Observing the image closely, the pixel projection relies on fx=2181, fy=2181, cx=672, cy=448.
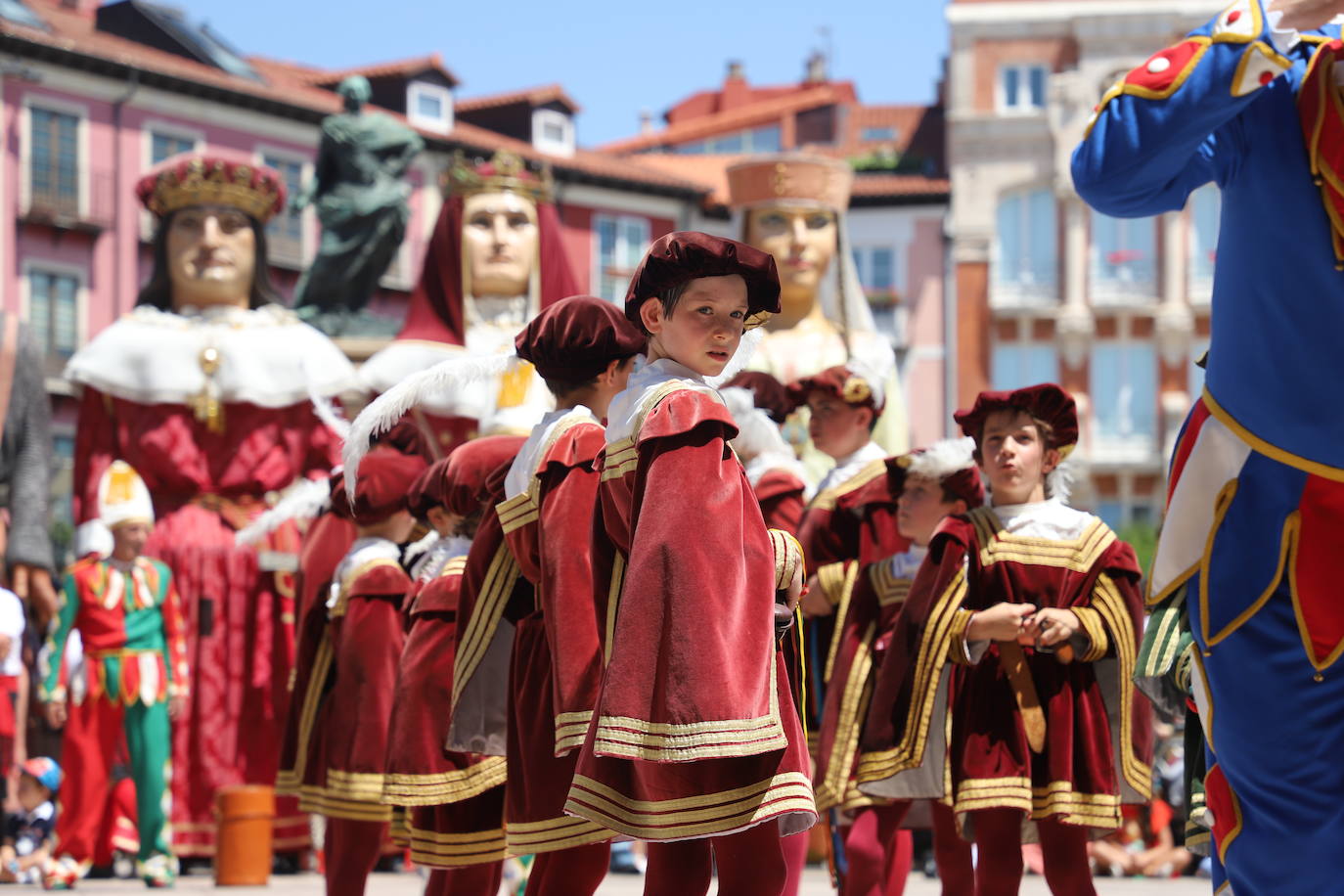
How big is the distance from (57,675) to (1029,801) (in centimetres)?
556

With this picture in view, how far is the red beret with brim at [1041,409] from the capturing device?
21.7ft

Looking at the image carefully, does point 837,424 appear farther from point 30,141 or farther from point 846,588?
point 30,141

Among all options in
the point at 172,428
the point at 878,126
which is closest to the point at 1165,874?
the point at 172,428

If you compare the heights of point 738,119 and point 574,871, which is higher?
point 738,119

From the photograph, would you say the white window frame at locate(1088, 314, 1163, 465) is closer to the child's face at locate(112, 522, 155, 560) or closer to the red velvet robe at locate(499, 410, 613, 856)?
the child's face at locate(112, 522, 155, 560)

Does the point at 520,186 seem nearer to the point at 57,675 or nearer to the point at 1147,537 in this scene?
the point at 57,675

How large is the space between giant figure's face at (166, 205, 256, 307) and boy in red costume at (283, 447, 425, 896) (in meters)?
3.95

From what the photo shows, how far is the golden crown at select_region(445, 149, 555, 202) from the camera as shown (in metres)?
11.5

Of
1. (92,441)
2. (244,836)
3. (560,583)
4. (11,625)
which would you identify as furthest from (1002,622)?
(92,441)

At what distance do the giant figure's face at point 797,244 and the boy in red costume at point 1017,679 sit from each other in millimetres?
4810

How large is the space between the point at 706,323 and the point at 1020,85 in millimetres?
37565

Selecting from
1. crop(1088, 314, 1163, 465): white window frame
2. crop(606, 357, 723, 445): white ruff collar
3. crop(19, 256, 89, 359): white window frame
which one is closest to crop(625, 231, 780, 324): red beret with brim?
crop(606, 357, 723, 445): white ruff collar

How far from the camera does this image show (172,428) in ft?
35.9

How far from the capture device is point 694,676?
4.65 metres
